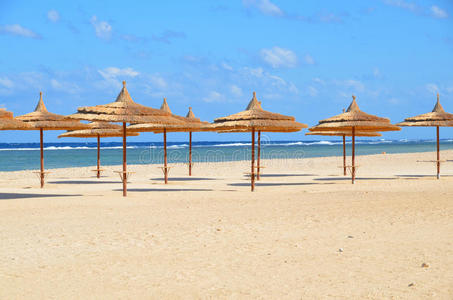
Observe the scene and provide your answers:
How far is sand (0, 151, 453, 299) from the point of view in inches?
151

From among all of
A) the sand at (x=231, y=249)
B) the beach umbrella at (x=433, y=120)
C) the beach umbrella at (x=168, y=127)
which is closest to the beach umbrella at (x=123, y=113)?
the sand at (x=231, y=249)

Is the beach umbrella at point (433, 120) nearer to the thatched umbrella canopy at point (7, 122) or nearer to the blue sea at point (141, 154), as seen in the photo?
the thatched umbrella canopy at point (7, 122)

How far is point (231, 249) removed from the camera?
5133 millimetres

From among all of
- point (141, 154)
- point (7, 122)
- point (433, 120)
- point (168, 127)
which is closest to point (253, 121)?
point (168, 127)

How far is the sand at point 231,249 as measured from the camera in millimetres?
3844

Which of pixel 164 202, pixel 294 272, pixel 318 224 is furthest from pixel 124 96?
pixel 294 272

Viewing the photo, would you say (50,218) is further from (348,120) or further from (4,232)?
(348,120)

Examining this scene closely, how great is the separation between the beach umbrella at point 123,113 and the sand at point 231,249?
1.71m

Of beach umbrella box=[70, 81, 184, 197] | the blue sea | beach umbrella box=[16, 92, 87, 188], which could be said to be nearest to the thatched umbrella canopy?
beach umbrella box=[70, 81, 184, 197]

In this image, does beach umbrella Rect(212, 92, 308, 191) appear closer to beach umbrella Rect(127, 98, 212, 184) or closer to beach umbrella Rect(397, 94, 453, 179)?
beach umbrella Rect(127, 98, 212, 184)

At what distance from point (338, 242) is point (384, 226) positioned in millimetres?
1175

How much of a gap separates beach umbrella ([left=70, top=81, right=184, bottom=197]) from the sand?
67.4 inches

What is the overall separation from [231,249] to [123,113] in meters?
5.62

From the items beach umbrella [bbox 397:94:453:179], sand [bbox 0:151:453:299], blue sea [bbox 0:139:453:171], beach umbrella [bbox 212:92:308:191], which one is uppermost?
beach umbrella [bbox 397:94:453:179]
